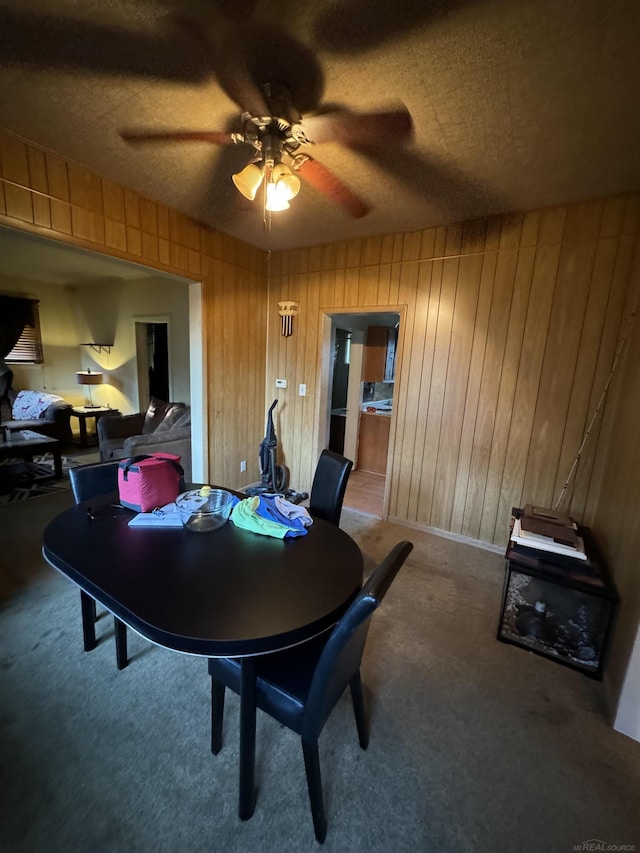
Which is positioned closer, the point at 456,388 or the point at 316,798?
the point at 316,798

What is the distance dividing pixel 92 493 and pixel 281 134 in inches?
80.6

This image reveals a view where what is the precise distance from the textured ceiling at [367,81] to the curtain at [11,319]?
4717 mm

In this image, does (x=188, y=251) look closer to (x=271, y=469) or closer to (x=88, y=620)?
(x=271, y=469)

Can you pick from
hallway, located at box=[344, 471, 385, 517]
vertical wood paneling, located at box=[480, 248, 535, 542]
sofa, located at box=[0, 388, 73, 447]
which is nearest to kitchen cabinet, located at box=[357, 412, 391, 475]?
hallway, located at box=[344, 471, 385, 517]

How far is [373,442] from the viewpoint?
15.6ft

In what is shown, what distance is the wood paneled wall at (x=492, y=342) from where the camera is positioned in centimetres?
234

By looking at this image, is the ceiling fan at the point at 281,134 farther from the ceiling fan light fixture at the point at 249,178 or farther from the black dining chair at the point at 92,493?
the black dining chair at the point at 92,493

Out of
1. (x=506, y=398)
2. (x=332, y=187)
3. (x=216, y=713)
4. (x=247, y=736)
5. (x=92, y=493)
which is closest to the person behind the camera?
(x=247, y=736)

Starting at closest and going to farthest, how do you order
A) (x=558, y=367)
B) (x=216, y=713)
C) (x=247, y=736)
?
(x=247, y=736)
(x=216, y=713)
(x=558, y=367)

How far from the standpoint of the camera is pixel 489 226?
102 inches

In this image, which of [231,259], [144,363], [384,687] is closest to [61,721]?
[384,687]

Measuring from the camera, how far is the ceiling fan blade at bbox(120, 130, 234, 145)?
1.71 metres

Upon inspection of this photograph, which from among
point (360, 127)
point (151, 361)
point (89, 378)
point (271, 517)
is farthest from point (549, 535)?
point (89, 378)

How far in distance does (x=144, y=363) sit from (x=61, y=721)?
16.5 feet
